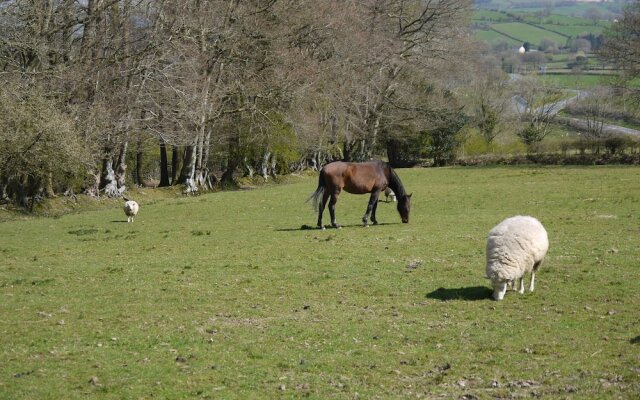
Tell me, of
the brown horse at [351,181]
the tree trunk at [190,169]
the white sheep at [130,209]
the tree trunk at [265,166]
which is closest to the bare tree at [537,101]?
the tree trunk at [265,166]

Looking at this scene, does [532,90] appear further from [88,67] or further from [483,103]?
[88,67]

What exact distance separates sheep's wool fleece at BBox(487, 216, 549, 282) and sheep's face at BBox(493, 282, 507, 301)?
0.52 feet

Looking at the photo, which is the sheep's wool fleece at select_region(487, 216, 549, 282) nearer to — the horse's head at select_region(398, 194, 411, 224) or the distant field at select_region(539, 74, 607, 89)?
the horse's head at select_region(398, 194, 411, 224)

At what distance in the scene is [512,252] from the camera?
13.4 m

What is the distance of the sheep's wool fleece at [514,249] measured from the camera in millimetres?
13266

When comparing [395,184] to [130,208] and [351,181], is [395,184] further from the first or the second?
[130,208]

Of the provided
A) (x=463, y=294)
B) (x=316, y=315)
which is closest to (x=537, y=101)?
(x=463, y=294)

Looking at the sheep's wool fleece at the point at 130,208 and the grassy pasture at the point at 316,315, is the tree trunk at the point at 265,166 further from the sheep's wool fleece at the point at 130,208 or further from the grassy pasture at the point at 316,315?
the grassy pasture at the point at 316,315

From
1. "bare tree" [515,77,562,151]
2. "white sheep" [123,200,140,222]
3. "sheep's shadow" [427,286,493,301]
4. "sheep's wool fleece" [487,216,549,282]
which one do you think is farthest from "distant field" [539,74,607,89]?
"sheep's shadow" [427,286,493,301]

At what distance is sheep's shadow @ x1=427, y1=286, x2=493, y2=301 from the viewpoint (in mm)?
13852

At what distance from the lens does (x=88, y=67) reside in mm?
38375

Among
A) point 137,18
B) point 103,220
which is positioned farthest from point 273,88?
point 103,220

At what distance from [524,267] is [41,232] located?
1937 cm

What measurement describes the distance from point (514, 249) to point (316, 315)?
12.4ft
